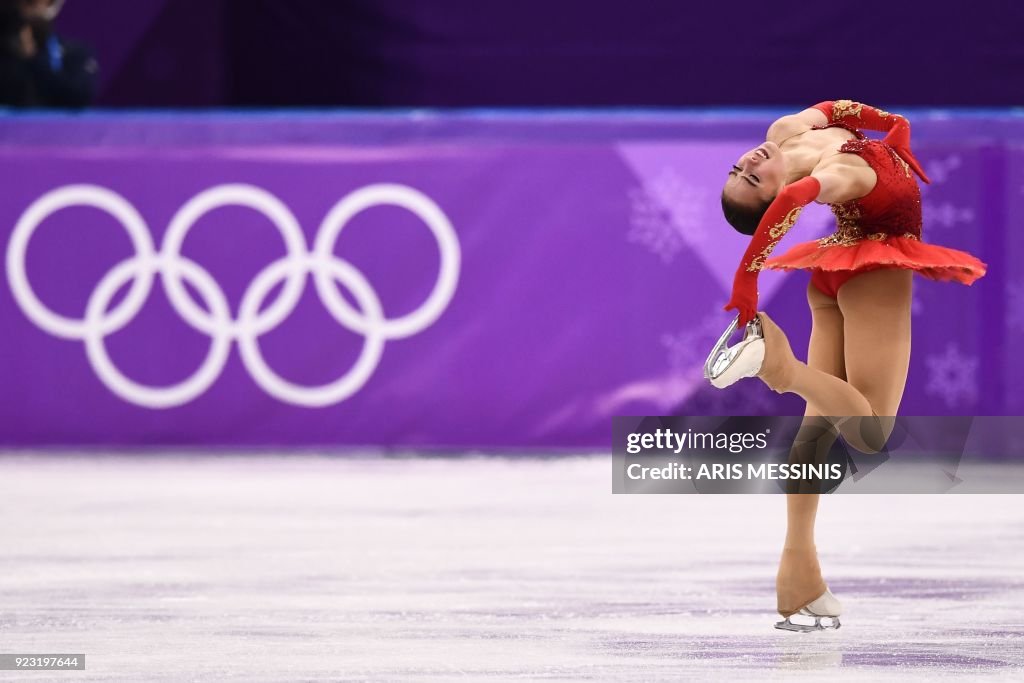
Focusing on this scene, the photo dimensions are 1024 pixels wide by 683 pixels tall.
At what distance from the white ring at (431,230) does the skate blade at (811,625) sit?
443cm

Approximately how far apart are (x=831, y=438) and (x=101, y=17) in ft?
29.7

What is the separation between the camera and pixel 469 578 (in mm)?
5551

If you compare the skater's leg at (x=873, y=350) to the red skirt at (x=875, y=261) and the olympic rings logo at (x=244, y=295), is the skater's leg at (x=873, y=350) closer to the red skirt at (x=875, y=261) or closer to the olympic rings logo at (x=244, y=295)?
the red skirt at (x=875, y=261)

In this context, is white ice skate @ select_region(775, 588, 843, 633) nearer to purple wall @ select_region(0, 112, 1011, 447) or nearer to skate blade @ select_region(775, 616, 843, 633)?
skate blade @ select_region(775, 616, 843, 633)

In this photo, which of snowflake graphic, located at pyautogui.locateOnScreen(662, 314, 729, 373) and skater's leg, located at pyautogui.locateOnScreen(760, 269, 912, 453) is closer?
skater's leg, located at pyautogui.locateOnScreen(760, 269, 912, 453)

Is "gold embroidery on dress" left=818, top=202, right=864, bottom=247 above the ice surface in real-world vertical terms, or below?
above

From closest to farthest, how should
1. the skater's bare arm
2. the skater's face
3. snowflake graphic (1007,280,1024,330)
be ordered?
the skater's face
the skater's bare arm
snowflake graphic (1007,280,1024,330)

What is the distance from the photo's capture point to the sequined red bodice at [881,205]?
462 centimetres

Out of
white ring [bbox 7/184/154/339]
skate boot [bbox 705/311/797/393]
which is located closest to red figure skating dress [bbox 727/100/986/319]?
skate boot [bbox 705/311/797/393]

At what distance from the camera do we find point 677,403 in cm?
873

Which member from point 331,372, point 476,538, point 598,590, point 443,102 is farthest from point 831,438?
point 443,102

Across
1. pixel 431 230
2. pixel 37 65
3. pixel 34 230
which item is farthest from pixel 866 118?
pixel 37 65

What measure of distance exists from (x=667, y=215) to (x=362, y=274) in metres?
1.63

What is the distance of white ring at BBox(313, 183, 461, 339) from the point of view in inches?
350
